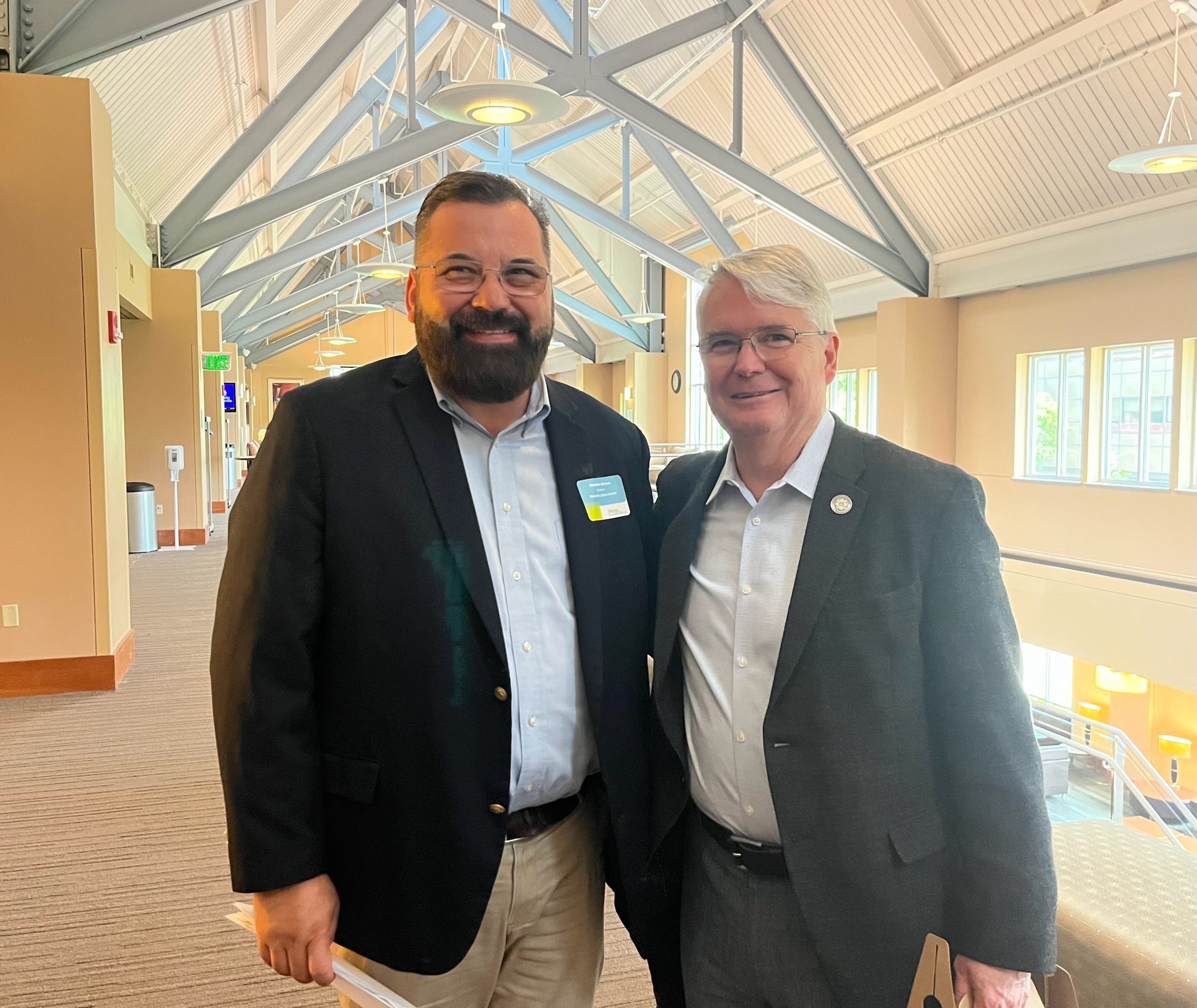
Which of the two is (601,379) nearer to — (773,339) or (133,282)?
(133,282)

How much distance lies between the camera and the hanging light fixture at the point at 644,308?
53.7 ft

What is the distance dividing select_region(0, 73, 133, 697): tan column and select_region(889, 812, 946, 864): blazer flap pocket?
18.7 ft

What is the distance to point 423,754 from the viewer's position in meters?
1.57

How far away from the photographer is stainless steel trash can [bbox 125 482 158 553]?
38.3 feet

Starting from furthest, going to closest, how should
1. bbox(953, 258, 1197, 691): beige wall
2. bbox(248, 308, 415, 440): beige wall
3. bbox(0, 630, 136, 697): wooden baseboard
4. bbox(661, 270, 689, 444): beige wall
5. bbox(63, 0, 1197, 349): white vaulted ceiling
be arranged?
bbox(248, 308, 415, 440): beige wall, bbox(661, 270, 689, 444): beige wall, bbox(63, 0, 1197, 349): white vaulted ceiling, bbox(953, 258, 1197, 691): beige wall, bbox(0, 630, 136, 697): wooden baseboard

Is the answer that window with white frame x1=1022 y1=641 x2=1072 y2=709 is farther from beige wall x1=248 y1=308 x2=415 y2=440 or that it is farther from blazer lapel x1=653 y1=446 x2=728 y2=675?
beige wall x1=248 y1=308 x2=415 y2=440

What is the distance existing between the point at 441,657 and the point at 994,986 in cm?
105

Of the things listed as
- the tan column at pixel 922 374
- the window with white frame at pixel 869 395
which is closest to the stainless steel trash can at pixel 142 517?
the tan column at pixel 922 374

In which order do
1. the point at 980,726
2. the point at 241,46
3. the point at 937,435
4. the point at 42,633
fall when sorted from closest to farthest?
the point at 980,726 < the point at 42,633 < the point at 241,46 < the point at 937,435

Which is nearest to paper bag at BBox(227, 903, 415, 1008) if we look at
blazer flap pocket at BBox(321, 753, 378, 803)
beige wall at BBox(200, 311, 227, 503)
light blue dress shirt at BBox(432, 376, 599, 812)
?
blazer flap pocket at BBox(321, 753, 378, 803)

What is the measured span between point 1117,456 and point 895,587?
35.6 ft

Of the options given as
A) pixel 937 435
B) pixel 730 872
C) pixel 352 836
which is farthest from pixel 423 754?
pixel 937 435

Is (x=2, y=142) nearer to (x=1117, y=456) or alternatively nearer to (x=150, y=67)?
(x=150, y=67)

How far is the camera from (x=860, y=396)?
50.2ft
